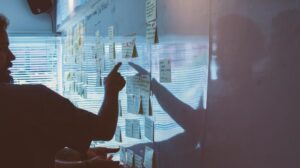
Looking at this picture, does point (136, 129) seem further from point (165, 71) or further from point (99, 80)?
point (99, 80)

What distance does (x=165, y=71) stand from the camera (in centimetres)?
157

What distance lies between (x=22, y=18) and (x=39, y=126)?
394 cm

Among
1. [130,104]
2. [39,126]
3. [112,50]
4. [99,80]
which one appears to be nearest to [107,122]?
[39,126]

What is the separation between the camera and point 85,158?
182 cm

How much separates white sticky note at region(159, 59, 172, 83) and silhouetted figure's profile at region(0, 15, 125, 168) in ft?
0.79

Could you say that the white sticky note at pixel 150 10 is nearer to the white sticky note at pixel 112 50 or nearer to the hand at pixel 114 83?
the hand at pixel 114 83

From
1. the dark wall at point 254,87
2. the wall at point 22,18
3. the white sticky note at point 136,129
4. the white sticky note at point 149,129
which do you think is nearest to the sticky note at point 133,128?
the white sticky note at point 136,129

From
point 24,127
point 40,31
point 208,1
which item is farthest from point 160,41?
point 40,31

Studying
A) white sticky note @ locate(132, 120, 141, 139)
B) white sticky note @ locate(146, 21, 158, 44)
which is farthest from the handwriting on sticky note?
white sticky note @ locate(146, 21, 158, 44)

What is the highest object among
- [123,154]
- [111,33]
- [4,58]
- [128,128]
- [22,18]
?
[22,18]

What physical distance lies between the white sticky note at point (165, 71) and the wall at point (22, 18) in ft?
12.5

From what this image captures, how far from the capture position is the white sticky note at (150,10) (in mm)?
1663

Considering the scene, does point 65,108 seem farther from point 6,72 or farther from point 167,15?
point 167,15

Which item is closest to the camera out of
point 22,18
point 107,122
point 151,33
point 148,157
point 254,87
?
point 254,87
